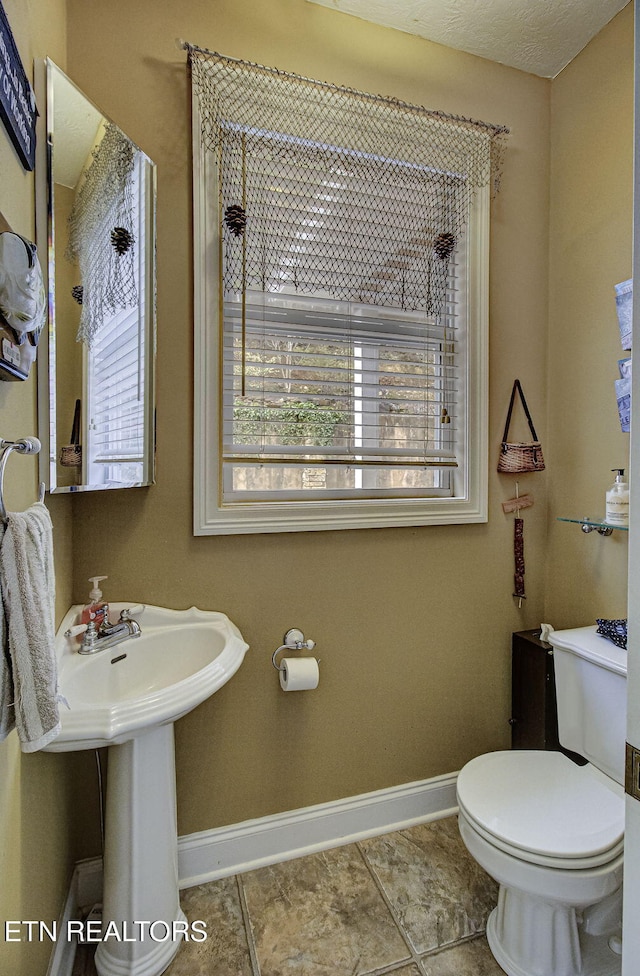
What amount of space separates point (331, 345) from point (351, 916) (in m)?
1.78

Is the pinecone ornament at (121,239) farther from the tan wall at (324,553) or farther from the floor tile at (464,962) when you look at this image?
the floor tile at (464,962)

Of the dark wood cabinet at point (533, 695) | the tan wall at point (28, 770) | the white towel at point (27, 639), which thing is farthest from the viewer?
the dark wood cabinet at point (533, 695)

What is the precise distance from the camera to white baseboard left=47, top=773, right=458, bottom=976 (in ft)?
4.68

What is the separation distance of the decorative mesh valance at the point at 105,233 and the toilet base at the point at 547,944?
5.97ft

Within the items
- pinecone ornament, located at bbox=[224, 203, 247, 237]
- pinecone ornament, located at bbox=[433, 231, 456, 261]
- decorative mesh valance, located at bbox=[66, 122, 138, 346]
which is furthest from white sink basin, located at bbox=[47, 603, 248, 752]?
pinecone ornament, located at bbox=[433, 231, 456, 261]

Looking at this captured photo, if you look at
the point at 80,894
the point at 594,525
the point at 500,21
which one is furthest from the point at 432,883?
the point at 500,21

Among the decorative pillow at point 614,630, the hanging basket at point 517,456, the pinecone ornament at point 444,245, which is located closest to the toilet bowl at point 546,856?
the decorative pillow at point 614,630

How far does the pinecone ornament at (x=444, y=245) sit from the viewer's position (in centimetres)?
171

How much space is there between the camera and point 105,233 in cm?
126

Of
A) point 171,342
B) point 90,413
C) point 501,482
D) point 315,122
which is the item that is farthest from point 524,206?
point 90,413

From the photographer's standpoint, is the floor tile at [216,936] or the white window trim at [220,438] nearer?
the floor tile at [216,936]

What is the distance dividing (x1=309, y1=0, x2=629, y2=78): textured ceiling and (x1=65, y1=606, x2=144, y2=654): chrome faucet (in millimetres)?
2020

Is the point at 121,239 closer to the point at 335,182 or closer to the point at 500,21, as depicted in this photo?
the point at 335,182

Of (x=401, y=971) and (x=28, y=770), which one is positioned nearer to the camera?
(x=28, y=770)
